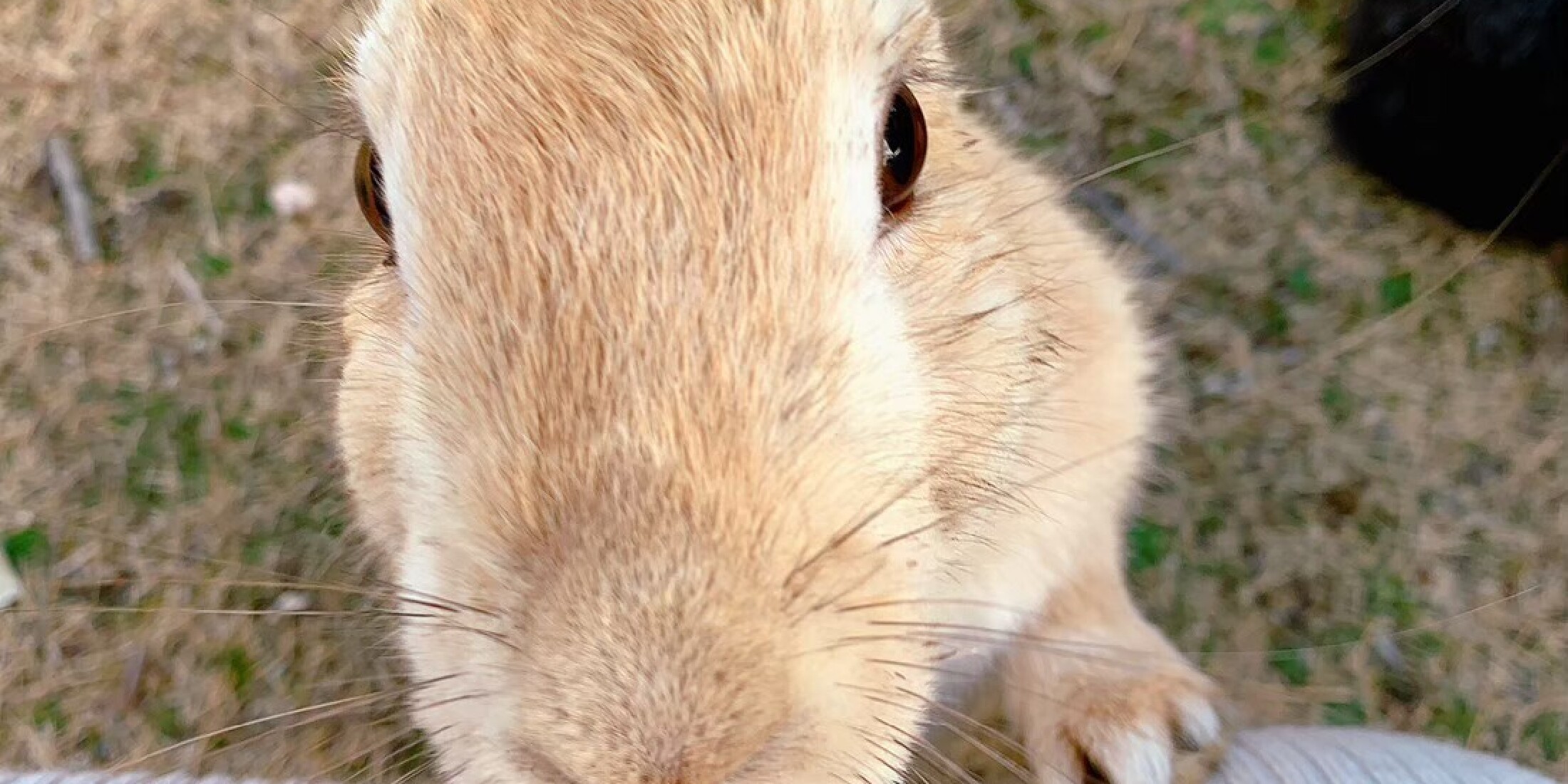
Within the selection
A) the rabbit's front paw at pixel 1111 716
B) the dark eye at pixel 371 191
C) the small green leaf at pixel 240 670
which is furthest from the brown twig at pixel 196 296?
the rabbit's front paw at pixel 1111 716

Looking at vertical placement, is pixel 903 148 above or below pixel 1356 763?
above

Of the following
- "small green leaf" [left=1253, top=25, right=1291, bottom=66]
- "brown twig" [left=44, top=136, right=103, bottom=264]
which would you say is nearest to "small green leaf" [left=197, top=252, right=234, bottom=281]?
"brown twig" [left=44, top=136, right=103, bottom=264]

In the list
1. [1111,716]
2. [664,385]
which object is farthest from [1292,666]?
[664,385]

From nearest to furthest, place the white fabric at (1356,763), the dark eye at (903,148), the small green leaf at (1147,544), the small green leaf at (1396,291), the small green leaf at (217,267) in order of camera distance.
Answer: the dark eye at (903,148) < the white fabric at (1356,763) < the small green leaf at (1147,544) < the small green leaf at (1396,291) < the small green leaf at (217,267)

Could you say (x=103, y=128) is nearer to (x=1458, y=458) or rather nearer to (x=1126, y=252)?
(x=1126, y=252)

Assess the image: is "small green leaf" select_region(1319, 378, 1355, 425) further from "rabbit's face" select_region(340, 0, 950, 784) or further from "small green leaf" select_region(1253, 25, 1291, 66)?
"rabbit's face" select_region(340, 0, 950, 784)

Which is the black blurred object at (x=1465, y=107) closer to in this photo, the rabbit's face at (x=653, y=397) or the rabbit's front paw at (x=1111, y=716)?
the rabbit's front paw at (x=1111, y=716)

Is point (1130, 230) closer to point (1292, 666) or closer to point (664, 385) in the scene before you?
point (1292, 666)
